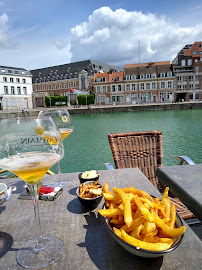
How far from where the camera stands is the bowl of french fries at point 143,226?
2.41ft

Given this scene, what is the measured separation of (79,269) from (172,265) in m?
0.36

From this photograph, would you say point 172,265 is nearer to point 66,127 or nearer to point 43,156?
point 43,156

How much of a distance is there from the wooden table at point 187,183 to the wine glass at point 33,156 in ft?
2.65

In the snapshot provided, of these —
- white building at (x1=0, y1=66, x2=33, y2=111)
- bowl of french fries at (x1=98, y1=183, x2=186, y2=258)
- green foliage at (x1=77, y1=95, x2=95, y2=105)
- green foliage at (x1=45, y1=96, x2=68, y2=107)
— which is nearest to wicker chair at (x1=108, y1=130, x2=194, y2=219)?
bowl of french fries at (x1=98, y1=183, x2=186, y2=258)

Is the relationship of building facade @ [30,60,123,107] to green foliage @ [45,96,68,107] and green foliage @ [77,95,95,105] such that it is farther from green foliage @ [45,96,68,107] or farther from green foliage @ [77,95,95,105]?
green foliage @ [77,95,95,105]

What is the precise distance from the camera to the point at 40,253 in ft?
2.93

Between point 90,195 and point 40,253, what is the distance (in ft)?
1.41

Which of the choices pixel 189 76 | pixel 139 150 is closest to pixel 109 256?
pixel 139 150

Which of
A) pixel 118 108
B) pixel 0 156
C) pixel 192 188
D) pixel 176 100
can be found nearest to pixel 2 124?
pixel 0 156

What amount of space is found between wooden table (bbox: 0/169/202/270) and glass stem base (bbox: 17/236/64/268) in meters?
0.02

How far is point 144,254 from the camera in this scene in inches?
28.6

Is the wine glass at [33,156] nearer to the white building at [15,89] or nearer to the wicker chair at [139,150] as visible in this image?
the wicker chair at [139,150]

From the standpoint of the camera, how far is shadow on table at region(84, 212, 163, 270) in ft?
2.58

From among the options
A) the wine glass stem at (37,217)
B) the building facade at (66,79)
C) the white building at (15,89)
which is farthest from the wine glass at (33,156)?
the white building at (15,89)
